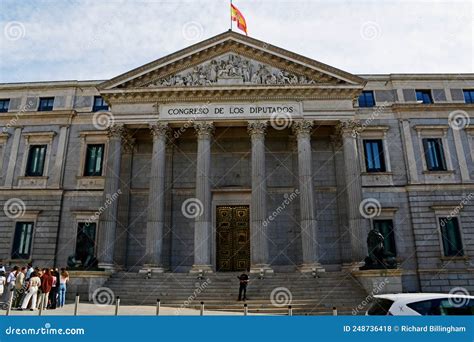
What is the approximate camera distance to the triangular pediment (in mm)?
26734

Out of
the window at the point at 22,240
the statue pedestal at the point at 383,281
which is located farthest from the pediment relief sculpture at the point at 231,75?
the window at the point at 22,240

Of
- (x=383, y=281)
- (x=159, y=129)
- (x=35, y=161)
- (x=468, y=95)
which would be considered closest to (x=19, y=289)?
(x=159, y=129)

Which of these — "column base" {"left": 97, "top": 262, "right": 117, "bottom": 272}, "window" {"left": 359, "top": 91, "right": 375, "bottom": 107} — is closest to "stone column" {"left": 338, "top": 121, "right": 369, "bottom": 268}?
"window" {"left": 359, "top": 91, "right": 375, "bottom": 107}

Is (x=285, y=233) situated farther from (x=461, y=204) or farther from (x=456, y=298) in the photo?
(x=456, y=298)

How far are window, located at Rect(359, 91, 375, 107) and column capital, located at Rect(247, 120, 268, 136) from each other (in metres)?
10.4

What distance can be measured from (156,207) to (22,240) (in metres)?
12.6

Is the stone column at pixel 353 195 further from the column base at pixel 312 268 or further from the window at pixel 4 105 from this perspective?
the window at pixel 4 105

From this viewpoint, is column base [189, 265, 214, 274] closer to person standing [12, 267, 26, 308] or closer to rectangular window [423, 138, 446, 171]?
person standing [12, 267, 26, 308]

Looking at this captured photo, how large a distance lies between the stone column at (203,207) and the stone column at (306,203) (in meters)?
5.76

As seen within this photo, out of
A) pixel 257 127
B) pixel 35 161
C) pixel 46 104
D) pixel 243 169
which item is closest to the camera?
pixel 257 127

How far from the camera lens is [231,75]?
88.6 ft

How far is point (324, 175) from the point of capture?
95.9 feet

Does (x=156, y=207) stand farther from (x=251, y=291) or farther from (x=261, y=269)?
(x=251, y=291)

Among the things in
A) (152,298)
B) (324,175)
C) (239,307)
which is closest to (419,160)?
(324,175)
